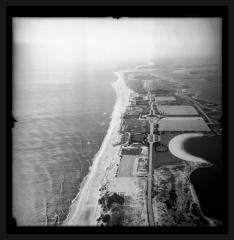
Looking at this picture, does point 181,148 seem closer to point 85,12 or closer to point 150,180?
point 150,180

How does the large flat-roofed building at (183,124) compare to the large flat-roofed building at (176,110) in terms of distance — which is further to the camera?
the large flat-roofed building at (176,110)

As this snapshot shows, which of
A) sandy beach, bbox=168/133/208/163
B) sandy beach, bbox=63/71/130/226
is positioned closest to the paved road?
sandy beach, bbox=168/133/208/163

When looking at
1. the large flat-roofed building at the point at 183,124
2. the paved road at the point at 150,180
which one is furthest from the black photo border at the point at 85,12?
the large flat-roofed building at the point at 183,124

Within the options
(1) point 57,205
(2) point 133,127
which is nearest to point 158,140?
(2) point 133,127

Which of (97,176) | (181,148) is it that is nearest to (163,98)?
(181,148)

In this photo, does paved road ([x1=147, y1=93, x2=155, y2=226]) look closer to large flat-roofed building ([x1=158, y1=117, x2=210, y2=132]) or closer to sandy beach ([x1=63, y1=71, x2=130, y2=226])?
large flat-roofed building ([x1=158, y1=117, x2=210, y2=132])

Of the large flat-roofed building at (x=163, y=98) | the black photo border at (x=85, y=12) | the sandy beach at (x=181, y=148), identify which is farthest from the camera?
the large flat-roofed building at (x=163, y=98)

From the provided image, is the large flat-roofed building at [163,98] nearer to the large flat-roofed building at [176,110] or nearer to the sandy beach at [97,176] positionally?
the large flat-roofed building at [176,110]
